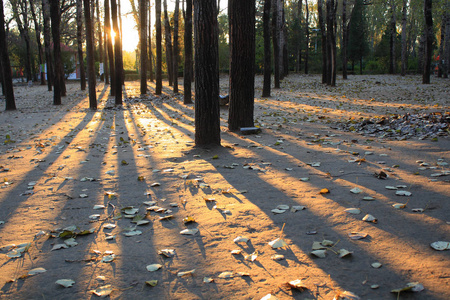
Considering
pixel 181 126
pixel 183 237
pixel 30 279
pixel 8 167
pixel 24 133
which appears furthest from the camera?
pixel 181 126

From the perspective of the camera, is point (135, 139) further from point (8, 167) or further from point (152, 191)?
point (152, 191)

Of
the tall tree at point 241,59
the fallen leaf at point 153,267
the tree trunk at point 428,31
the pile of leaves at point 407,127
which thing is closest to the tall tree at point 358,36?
the tree trunk at point 428,31

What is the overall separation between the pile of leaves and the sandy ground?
24cm

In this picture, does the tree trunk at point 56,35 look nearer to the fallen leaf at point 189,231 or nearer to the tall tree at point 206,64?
the tall tree at point 206,64

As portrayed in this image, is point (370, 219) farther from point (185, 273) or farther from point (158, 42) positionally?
point (158, 42)

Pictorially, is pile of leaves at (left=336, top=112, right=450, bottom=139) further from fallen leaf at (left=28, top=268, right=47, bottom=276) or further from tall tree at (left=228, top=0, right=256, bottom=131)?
fallen leaf at (left=28, top=268, right=47, bottom=276)

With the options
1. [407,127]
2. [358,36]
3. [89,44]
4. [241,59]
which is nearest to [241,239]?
[241,59]

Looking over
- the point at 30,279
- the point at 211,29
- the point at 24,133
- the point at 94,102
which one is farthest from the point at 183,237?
the point at 94,102

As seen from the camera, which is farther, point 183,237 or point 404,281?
point 183,237

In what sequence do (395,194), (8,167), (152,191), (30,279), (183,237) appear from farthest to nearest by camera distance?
(8,167) → (152,191) → (395,194) → (183,237) → (30,279)

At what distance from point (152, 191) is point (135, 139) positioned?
157 inches

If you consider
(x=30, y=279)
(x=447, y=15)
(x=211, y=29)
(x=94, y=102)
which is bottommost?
(x=30, y=279)

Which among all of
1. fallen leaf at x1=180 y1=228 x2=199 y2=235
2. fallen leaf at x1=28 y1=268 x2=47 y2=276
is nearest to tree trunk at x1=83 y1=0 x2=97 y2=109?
fallen leaf at x1=180 y1=228 x2=199 y2=235

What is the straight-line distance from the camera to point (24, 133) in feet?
29.9
